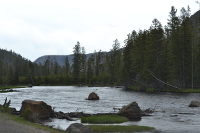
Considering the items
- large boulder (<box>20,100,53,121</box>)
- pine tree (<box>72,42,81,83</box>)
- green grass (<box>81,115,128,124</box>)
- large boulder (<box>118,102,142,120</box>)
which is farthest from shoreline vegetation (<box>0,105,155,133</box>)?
pine tree (<box>72,42,81,83</box>)

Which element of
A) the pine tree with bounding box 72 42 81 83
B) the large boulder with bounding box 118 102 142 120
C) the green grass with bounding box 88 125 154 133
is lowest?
the green grass with bounding box 88 125 154 133

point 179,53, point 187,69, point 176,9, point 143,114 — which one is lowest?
point 143,114

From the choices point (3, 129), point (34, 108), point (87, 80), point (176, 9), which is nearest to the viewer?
point (3, 129)

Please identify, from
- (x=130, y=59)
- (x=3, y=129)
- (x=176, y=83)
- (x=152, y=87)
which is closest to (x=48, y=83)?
(x=130, y=59)

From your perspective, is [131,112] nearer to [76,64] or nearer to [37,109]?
[37,109]

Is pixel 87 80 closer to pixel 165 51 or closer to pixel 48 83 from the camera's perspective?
pixel 48 83

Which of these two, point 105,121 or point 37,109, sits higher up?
point 37,109

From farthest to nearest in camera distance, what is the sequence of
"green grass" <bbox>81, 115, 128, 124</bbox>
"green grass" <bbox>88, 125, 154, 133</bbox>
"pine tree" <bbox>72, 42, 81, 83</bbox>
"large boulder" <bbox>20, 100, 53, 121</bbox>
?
1. "pine tree" <bbox>72, 42, 81, 83</bbox>
2. "large boulder" <bbox>20, 100, 53, 121</bbox>
3. "green grass" <bbox>81, 115, 128, 124</bbox>
4. "green grass" <bbox>88, 125, 154, 133</bbox>

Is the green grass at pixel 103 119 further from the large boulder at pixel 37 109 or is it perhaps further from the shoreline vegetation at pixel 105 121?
the large boulder at pixel 37 109

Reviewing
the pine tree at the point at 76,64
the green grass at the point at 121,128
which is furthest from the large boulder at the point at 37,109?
the pine tree at the point at 76,64

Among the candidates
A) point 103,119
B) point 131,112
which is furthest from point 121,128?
point 131,112

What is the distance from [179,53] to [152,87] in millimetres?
15509

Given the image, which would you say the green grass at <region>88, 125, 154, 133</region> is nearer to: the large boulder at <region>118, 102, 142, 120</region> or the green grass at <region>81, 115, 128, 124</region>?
the green grass at <region>81, 115, 128, 124</region>

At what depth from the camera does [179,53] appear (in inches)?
2876
